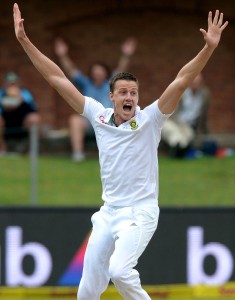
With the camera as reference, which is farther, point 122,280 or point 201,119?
point 201,119

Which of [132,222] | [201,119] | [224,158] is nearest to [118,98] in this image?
[132,222]

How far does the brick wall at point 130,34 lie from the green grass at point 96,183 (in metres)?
4.57

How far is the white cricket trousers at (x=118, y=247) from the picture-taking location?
880 cm

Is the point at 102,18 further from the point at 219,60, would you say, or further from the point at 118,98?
the point at 118,98

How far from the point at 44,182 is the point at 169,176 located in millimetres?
1861

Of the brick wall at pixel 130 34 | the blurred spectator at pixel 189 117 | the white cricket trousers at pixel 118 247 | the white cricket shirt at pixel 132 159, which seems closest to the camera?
the white cricket trousers at pixel 118 247

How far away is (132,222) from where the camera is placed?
352 inches

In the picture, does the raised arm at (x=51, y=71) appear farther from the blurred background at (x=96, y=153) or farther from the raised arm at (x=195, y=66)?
the blurred background at (x=96, y=153)

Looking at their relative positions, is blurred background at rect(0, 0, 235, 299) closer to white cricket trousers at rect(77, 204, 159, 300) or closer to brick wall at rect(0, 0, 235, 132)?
brick wall at rect(0, 0, 235, 132)

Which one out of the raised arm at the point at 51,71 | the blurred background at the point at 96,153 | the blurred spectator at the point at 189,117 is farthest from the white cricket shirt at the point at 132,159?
the blurred spectator at the point at 189,117

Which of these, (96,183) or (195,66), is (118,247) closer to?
(195,66)

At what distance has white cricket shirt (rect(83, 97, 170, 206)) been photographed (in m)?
9.04

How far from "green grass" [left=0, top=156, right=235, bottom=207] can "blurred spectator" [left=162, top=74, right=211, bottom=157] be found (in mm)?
821

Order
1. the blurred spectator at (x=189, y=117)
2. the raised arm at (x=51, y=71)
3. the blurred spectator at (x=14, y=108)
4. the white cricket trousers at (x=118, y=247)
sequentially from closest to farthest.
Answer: the white cricket trousers at (x=118, y=247) → the raised arm at (x=51, y=71) → the blurred spectator at (x=14, y=108) → the blurred spectator at (x=189, y=117)
